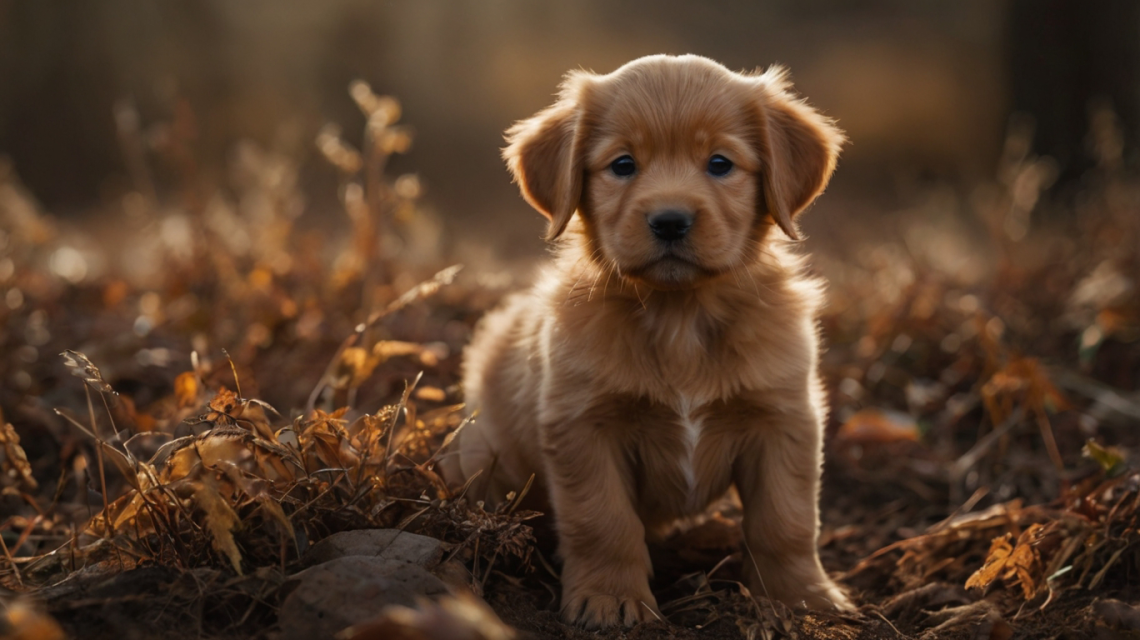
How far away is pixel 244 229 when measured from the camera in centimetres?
576

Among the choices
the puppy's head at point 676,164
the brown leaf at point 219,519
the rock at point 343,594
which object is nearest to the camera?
the rock at point 343,594

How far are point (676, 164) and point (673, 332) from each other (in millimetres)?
513

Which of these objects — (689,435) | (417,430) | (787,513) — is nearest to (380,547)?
(417,430)

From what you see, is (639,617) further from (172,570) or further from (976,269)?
(976,269)

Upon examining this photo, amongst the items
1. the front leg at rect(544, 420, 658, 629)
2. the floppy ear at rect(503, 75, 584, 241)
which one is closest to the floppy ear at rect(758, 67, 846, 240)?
the floppy ear at rect(503, 75, 584, 241)

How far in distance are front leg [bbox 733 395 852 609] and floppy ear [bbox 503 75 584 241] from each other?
2.99 ft

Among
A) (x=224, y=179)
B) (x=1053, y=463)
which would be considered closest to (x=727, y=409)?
(x=1053, y=463)

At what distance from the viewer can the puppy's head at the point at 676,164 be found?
8.52 ft

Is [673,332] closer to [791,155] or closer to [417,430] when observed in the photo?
[791,155]

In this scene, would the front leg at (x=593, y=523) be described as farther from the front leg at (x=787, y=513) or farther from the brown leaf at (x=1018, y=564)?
the brown leaf at (x=1018, y=564)

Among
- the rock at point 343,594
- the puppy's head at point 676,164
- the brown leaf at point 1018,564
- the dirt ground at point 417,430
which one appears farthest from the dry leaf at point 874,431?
the rock at point 343,594

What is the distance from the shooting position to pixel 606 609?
2514 millimetres

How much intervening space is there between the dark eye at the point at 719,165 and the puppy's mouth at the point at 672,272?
344 mm

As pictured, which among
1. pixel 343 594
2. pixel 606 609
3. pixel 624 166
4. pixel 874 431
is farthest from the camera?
pixel 874 431
